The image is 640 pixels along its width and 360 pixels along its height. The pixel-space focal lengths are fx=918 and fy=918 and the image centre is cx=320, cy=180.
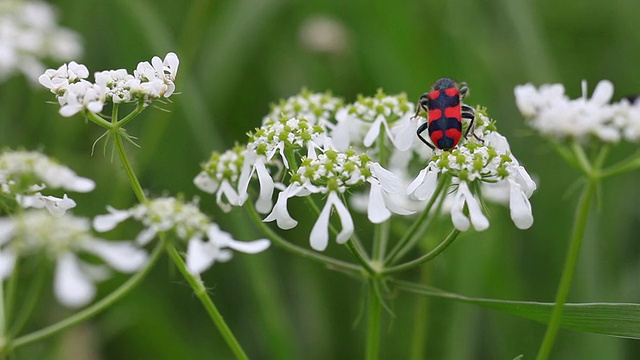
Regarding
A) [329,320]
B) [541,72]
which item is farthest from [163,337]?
[541,72]

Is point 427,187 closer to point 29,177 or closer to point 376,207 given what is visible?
point 376,207

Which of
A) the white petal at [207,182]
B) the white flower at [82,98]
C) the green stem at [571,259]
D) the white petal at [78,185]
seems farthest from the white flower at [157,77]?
the green stem at [571,259]

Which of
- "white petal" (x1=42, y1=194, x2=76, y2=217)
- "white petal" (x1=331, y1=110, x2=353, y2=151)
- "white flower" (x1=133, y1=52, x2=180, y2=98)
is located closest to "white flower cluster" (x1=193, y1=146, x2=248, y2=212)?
"white petal" (x1=331, y1=110, x2=353, y2=151)

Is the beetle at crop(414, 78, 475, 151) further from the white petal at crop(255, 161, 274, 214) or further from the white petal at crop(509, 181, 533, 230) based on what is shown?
the white petal at crop(255, 161, 274, 214)

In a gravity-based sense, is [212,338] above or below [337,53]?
below

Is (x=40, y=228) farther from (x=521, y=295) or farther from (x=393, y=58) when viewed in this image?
(x=393, y=58)
